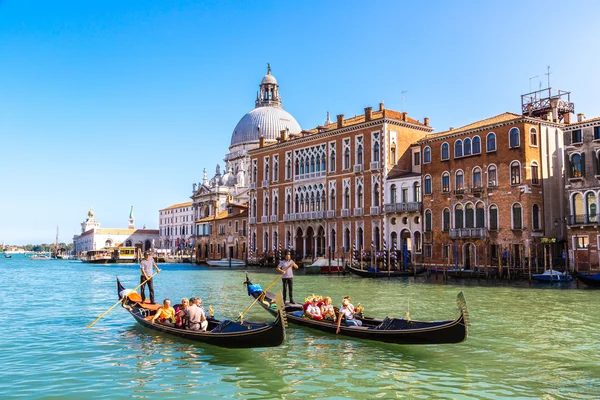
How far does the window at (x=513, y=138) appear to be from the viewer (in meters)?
24.7

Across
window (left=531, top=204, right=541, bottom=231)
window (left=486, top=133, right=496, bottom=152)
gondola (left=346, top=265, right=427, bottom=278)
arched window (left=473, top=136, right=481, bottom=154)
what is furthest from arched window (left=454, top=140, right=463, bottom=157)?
gondola (left=346, top=265, right=427, bottom=278)

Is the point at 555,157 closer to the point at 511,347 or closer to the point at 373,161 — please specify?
the point at 373,161

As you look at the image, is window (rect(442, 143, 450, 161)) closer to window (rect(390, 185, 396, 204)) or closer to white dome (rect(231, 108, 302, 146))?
window (rect(390, 185, 396, 204))

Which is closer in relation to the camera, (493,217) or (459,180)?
(493,217)

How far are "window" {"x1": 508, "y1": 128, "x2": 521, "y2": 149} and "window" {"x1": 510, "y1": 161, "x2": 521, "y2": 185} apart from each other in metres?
0.73

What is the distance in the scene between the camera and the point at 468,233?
26.2 m

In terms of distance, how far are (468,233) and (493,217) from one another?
133 cm

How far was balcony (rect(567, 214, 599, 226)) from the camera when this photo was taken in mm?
22333

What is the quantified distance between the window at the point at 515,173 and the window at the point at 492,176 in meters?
0.74

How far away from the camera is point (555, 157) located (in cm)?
2547

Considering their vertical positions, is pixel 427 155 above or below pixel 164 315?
above

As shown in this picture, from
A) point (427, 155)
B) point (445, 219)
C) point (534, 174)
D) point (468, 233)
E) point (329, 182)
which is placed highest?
point (427, 155)

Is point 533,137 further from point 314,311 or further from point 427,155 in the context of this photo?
point 314,311

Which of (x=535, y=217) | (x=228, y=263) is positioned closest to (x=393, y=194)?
(x=535, y=217)
